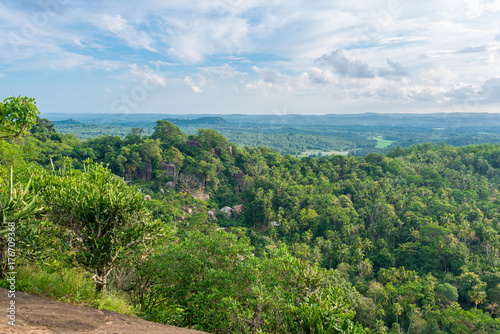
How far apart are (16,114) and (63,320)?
652cm

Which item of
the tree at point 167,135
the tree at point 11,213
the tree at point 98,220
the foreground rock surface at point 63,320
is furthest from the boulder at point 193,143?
the foreground rock surface at point 63,320

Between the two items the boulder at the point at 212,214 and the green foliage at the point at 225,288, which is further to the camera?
the boulder at the point at 212,214

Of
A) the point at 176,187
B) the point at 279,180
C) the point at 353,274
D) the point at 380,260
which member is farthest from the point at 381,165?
the point at 176,187

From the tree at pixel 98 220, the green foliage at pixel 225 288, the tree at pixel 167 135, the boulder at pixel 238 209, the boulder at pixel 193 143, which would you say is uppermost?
the tree at pixel 167 135

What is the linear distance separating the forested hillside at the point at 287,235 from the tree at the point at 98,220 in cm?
11

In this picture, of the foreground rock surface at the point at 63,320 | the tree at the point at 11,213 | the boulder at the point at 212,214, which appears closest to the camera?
the foreground rock surface at the point at 63,320

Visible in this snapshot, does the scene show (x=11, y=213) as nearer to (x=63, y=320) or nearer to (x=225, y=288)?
(x=63, y=320)

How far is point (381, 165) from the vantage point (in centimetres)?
6538

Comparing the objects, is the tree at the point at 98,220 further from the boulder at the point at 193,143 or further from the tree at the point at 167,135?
the tree at the point at 167,135

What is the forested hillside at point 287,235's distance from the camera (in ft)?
27.9

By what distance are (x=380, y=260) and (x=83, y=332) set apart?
40283 mm

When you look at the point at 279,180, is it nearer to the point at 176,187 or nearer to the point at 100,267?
the point at 176,187

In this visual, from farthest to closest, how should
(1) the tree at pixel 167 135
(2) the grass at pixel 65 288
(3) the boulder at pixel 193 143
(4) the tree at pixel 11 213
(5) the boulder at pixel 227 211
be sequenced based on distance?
(3) the boulder at pixel 193 143, (1) the tree at pixel 167 135, (5) the boulder at pixel 227 211, (2) the grass at pixel 65 288, (4) the tree at pixel 11 213

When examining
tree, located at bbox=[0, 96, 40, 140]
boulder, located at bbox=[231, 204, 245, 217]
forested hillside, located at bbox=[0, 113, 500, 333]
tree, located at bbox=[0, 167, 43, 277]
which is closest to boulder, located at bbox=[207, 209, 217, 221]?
forested hillside, located at bbox=[0, 113, 500, 333]
